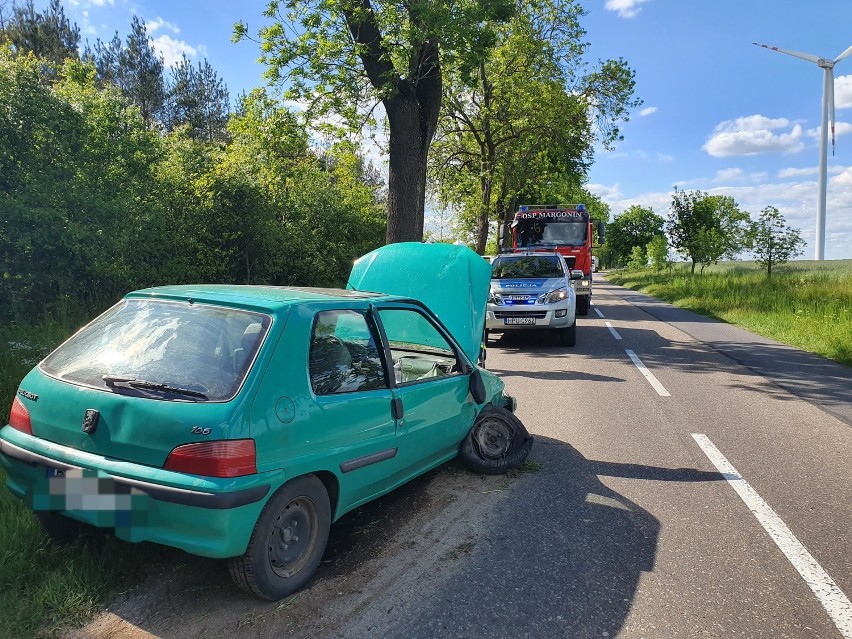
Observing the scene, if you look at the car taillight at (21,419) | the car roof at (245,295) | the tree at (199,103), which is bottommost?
the car taillight at (21,419)

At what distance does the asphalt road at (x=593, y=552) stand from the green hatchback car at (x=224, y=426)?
330 mm

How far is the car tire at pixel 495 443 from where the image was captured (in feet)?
16.0

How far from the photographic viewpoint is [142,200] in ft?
33.0

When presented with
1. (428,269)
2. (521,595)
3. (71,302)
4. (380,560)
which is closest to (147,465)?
(380,560)

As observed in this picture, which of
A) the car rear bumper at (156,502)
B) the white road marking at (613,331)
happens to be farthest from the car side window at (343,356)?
the white road marking at (613,331)

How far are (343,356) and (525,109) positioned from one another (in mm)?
24560

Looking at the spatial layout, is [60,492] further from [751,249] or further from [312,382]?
[751,249]

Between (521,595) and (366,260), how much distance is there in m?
4.61

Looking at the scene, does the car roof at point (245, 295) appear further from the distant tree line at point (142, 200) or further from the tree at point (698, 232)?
the tree at point (698, 232)

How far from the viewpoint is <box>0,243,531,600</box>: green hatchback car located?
2725 mm

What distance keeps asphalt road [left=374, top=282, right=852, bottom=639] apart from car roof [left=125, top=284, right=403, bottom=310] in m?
1.70

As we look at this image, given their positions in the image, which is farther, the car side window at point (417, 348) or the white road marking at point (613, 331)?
the white road marking at point (613, 331)

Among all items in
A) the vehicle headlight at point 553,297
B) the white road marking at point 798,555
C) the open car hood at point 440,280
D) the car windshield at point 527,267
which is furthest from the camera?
the car windshield at point 527,267

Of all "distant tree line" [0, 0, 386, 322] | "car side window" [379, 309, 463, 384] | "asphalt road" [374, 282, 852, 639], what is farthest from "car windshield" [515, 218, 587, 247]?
"car side window" [379, 309, 463, 384]
